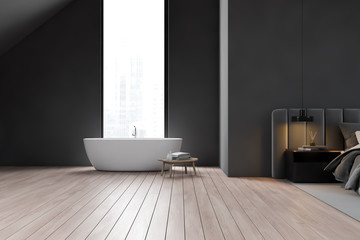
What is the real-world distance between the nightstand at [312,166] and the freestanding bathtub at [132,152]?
6.83 feet

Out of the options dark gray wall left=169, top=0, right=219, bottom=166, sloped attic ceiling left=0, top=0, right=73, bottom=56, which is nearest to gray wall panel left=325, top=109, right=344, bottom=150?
dark gray wall left=169, top=0, right=219, bottom=166

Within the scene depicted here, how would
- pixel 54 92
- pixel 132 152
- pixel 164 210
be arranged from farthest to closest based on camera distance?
pixel 54 92
pixel 132 152
pixel 164 210

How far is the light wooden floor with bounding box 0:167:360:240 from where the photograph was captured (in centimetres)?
273

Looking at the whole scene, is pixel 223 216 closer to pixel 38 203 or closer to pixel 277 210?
pixel 277 210

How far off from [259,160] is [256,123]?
536mm

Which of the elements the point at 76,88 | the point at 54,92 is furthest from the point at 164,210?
the point at 54,92

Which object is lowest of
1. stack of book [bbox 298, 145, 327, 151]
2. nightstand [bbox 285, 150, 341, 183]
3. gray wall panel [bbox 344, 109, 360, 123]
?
nightstand [bbox 285, 150, 341, 183]

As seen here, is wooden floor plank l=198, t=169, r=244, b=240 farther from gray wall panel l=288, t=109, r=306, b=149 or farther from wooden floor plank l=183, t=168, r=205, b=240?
gray wall panel l=288, t=109, r=306, b=149

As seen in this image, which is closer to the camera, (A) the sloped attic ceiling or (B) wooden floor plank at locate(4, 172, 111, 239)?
(B) wooden floor plank at locate(4, 172, 111, 239)

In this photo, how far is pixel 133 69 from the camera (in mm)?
7719

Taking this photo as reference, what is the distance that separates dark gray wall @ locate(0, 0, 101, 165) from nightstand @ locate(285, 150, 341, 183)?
3.70 meters

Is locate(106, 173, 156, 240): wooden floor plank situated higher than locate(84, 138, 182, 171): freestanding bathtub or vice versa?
locate(84, 138, 182, 171): freestanding bathtub

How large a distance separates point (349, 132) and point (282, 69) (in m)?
1.27

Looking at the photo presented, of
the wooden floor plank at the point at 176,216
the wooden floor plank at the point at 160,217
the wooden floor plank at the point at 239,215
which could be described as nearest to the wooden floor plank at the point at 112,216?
the wooden floor plank at the point at 160,217
